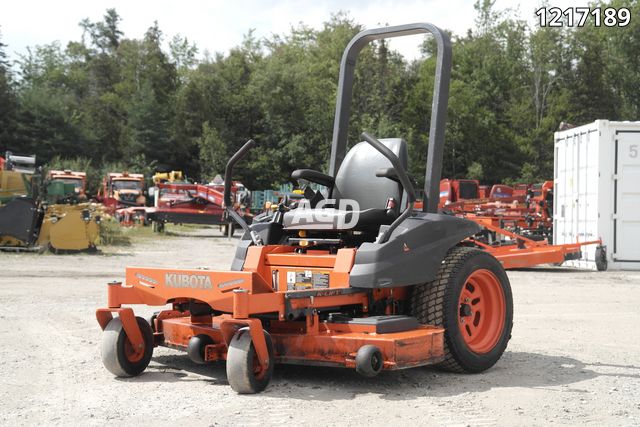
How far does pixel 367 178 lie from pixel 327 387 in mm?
1834

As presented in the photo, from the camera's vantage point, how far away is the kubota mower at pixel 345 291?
5293 mm

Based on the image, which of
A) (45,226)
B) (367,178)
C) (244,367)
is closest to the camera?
(244,367)

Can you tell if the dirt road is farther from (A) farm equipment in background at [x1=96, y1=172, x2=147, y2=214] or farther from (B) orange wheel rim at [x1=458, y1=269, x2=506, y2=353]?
(A) farm equipment in background at [x1=96, y1=172, x2=147, y2=214]

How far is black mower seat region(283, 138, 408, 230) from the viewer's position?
604 cm

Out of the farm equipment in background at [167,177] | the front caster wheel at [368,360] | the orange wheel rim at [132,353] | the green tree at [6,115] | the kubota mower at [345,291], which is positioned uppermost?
the green tree at [6,115]

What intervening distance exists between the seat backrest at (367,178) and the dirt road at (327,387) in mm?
1393

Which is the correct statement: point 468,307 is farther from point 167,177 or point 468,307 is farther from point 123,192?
point 167,177

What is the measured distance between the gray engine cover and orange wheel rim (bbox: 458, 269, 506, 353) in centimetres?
48

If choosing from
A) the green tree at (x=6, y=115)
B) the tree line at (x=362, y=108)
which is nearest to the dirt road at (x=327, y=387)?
the tree line at (x=362, y=108)

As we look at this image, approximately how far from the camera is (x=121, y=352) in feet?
18.7

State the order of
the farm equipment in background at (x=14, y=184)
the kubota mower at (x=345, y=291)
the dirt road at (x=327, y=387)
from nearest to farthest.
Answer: the dirt road at (x=327, y=387) < the kubota mower at (x=345, y=291) < the farm equipment in background at (x=14, y=184)

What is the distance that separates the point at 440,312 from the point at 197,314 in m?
1.85

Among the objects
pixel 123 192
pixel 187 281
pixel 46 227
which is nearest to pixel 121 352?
pixel 187 281

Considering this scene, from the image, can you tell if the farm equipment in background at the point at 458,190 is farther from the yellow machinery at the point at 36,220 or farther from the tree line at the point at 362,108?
the tree line at the point at 362,108
